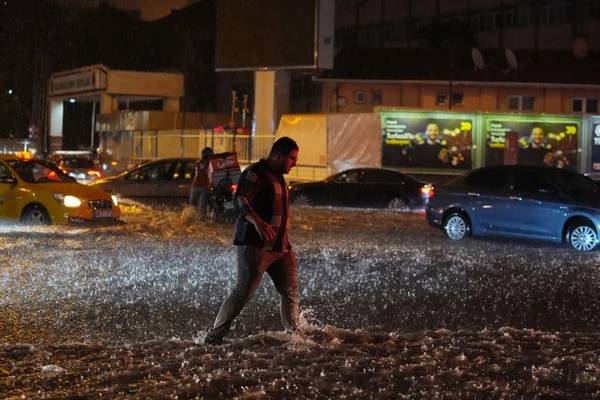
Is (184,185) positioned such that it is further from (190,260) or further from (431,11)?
(431,11)

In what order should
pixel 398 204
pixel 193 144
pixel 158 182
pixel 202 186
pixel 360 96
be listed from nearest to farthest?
pixel 202 186 < pixel 398 204 < pixel 158 182 < pixel 193 144 < pixel 360 96

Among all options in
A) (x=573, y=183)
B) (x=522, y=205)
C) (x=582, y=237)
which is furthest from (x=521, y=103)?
(x=582, y=237)

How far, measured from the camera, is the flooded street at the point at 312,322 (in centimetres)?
612

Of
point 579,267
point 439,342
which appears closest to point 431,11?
point 579,267

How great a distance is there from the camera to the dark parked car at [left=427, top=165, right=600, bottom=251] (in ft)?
47.6

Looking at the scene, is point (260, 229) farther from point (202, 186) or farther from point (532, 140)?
point (532, 140)

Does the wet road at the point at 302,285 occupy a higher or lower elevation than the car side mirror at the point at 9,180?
lower

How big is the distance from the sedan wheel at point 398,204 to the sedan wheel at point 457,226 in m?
6.74

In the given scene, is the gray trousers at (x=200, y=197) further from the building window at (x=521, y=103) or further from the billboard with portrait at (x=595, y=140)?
the building window at (x=521, y=103)

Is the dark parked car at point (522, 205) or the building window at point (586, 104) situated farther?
the building window at point (586, 104)

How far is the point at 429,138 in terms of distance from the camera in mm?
26516

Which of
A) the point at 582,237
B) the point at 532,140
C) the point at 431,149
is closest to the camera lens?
the point at 582,237

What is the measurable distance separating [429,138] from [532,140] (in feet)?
10.4

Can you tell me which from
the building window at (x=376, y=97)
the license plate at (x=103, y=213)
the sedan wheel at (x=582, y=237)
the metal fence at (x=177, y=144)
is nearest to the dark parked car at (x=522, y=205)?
the sedan wheel at (x=582, y=237)
